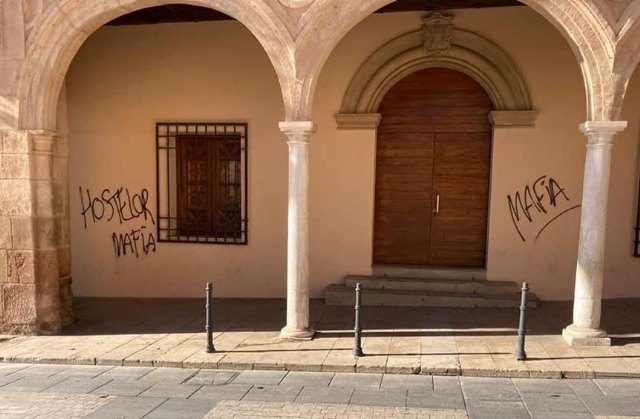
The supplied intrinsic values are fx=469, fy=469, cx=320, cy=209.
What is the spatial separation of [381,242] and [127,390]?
187 inches

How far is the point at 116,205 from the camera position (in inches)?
338

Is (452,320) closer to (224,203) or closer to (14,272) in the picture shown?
(224,203)

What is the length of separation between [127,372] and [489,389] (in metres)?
3.95

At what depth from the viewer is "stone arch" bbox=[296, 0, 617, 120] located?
211 inches

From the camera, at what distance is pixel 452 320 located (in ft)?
22.4

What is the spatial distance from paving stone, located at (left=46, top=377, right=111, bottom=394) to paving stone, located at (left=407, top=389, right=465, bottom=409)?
10.6ft

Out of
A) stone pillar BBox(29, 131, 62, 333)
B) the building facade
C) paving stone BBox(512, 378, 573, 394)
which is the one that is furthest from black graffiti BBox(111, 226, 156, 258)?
paving stone BBox(512, 378, 573, 394)

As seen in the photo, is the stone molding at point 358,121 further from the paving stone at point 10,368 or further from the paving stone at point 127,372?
the paving stone at point 10,368

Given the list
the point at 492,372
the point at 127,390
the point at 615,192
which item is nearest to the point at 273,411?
the point at 127,390

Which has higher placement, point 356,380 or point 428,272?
point 428,272

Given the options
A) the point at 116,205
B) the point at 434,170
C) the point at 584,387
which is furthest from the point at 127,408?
the point at 434,170

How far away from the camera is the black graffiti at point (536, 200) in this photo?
296 inches

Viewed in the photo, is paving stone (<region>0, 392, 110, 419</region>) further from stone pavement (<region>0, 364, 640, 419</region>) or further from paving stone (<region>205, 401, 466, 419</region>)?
paving stone (<region>205, 401, 466, 419</region>)

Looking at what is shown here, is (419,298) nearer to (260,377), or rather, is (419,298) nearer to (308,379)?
(308,379)
